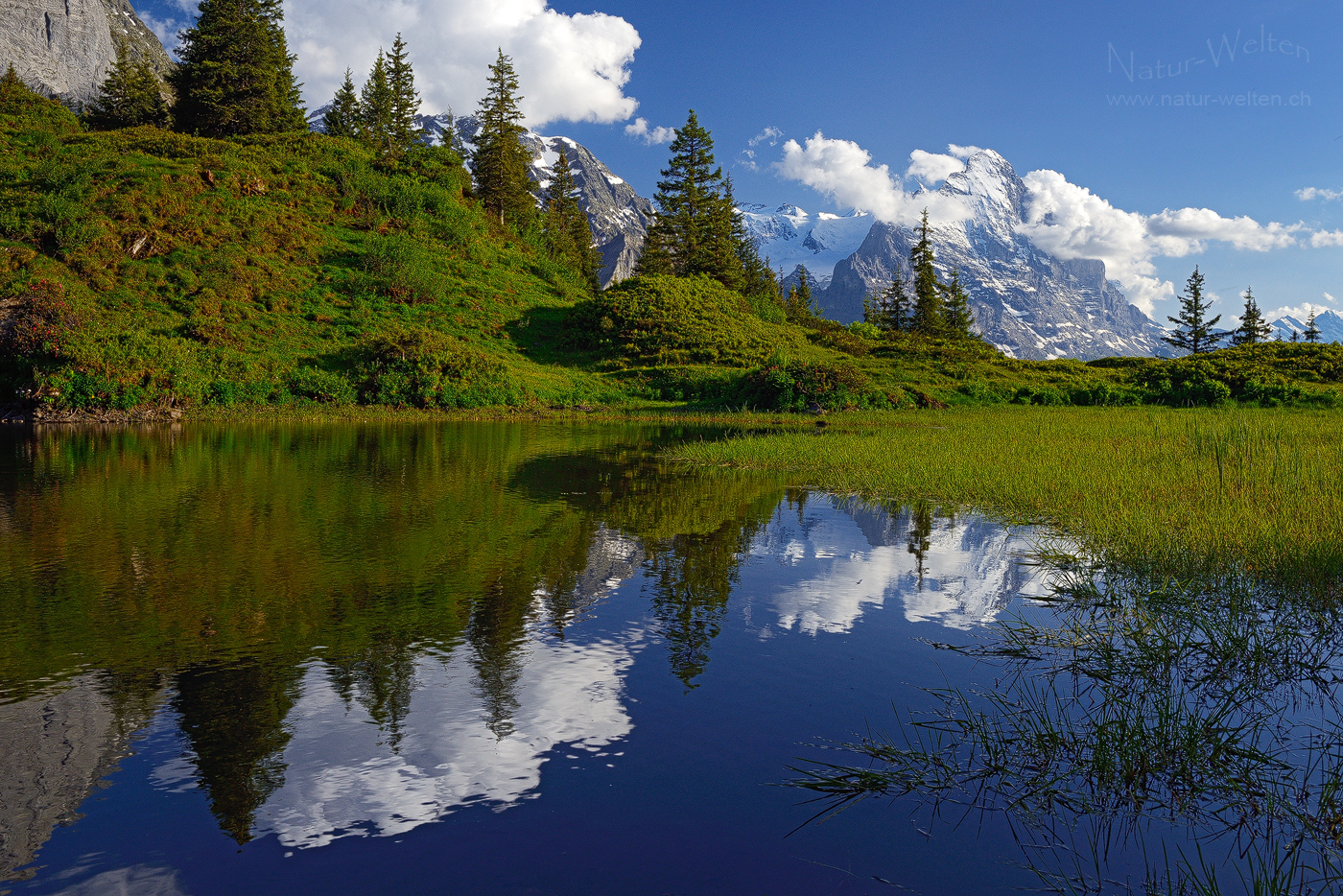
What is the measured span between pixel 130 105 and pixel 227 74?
34.7ft

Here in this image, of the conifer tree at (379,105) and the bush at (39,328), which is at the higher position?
the conifer tree at (379,105)

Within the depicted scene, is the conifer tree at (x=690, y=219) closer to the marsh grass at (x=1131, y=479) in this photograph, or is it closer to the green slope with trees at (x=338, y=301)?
the green slope with trees at (x=338, y=301)

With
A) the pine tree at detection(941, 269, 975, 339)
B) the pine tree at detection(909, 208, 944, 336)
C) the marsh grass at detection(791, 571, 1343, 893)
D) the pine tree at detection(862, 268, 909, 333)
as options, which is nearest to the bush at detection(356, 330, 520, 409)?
the marsh grass at detection(791, 571, 1343, 893)

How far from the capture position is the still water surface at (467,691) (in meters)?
3.07

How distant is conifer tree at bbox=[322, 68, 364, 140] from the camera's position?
2515 inches

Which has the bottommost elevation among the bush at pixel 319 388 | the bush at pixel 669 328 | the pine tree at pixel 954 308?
the bush at pixel 319 388

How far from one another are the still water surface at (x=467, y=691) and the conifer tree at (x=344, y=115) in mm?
63427

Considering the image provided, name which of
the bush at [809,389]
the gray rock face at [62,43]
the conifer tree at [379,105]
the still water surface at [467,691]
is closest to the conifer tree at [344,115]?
the conifer tree at [379,105]

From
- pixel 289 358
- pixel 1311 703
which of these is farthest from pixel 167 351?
pixel 1311 703

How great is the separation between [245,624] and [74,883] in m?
3.14

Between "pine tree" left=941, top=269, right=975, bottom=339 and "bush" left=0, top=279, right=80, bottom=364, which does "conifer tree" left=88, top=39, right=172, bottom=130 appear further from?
"pine tree" left=941, top=269, right=975, bottom=339

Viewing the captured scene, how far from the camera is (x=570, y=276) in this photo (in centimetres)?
5809

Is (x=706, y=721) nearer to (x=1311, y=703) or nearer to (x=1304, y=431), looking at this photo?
(x=1311, y=703)

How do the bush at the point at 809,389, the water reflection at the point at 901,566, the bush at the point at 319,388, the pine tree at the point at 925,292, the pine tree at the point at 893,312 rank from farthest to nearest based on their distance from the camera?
the pine tree at the point at 893,312, the pine tree at the point at 925,292, the bush at the point at 809,389, the bush at the point at 319,388, the water reflection at the point at 901,566
